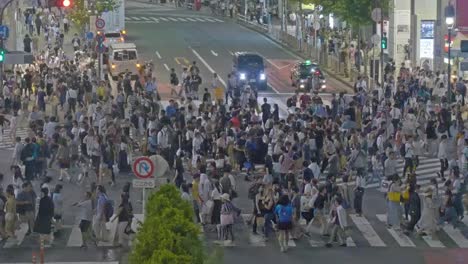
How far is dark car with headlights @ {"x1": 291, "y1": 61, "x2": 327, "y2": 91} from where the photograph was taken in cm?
5872

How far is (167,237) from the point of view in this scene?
1931cm

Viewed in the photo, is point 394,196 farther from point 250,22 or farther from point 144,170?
point 250,22

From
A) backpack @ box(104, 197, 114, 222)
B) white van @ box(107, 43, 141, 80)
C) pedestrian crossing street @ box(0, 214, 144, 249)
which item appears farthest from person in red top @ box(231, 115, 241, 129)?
white van @ box(107, 43, 141, 80)

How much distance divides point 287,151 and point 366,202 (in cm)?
249

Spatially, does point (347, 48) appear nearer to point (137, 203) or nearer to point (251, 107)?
point (251, 107)

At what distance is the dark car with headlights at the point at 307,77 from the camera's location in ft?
193

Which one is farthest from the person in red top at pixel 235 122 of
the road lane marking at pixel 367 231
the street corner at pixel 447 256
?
the street corner at pixel 447 256

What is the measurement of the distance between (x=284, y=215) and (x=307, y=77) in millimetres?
33123

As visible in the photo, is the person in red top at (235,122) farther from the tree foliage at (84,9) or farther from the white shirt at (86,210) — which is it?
the tree foliage at (84,9)

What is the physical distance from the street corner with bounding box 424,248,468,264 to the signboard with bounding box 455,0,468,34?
3169 centimetres

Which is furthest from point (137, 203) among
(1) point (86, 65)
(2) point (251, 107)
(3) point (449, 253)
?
(1) point (86, 65)

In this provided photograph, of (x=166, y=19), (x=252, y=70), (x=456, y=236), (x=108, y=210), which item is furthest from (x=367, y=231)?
(x=166, y=19)

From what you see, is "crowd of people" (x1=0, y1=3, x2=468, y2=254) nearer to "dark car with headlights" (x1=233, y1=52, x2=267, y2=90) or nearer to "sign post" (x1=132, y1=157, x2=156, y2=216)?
"sign post" (x1=132, y1=157, x2=156, y2=216)

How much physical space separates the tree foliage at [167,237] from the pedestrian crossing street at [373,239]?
8.67m
